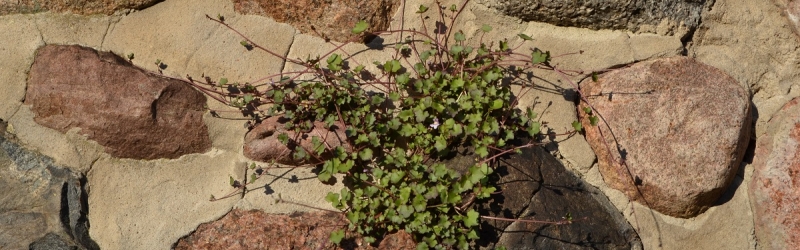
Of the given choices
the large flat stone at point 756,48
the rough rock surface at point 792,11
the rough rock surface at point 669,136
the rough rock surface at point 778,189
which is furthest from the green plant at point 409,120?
the rough rock surface at point 792,11

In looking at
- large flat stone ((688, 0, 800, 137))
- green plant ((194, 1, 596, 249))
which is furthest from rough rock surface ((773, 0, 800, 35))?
green plant ((194, 1, 596, 249))

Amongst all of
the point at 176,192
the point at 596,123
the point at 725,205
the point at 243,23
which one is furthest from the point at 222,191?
the point at 725,205

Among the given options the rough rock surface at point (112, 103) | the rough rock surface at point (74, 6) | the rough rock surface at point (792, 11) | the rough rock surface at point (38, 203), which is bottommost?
the rough rock surface at point (38, 203)

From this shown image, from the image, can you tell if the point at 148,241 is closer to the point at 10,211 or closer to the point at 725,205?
the point at 10,211

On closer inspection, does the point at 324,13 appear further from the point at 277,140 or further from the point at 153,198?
the point at 153,198

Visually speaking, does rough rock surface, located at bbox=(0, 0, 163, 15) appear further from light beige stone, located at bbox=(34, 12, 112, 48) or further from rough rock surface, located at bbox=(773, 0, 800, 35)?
rough rock surface, located at bbox=(773, 0, 800, 35)

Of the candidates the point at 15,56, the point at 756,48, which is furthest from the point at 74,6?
the point at 756,48

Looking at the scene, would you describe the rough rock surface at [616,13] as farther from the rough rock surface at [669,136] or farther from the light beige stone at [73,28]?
→ the light beige stone at [73,28]
